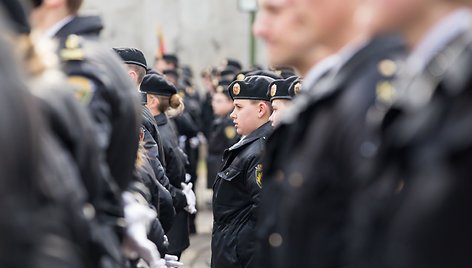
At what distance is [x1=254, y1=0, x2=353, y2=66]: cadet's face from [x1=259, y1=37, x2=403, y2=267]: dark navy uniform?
0.30 m

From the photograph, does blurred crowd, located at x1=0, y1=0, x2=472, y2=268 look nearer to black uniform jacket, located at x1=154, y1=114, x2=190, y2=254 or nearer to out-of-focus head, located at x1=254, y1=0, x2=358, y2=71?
out-of-focus head, located at x1=254, y1=0, x2=358, y2=71

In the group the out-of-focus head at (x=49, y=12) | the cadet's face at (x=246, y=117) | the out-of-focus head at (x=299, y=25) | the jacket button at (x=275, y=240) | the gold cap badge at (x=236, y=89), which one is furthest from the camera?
the gold cap badge at (x=236, y=89)

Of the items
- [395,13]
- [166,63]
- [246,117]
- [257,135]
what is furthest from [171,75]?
[395,13]

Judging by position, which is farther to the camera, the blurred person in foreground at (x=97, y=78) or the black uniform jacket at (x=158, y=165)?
the black uniform jacket at (x=158, y=165)

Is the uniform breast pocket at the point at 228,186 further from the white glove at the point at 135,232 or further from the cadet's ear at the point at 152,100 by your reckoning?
the white glove at the point at 135,232

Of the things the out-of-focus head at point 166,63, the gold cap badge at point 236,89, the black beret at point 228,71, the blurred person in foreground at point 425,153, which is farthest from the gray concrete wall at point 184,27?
the blurred person in foreground at point 425,153

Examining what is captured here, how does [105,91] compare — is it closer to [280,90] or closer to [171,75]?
[280,90]

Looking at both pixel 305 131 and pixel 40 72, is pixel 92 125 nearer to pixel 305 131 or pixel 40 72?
pixel 40 72

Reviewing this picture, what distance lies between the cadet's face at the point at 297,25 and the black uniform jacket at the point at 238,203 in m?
2.34

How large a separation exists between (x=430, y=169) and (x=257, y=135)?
11.6ft

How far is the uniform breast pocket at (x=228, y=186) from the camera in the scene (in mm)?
5285

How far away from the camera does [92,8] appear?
17812 millimetres

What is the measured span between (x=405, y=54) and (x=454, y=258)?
0.69m

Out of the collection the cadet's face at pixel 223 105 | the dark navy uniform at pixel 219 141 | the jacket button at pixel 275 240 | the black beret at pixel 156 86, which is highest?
the jacket button at pixel 275 240
